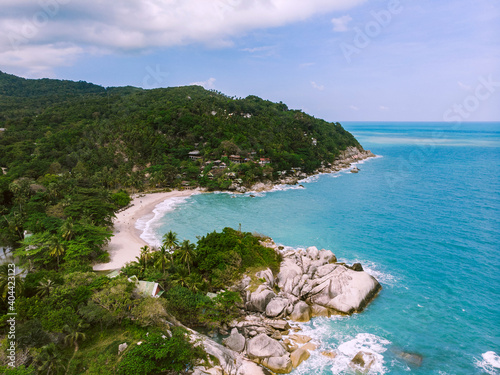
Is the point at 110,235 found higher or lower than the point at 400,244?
higher

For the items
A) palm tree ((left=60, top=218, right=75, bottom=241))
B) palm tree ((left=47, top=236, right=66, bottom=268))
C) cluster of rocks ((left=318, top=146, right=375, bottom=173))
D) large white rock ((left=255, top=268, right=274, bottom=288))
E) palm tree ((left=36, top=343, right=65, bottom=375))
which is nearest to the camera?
palm tree ((left=36, top=343, right=65, bottom=375))

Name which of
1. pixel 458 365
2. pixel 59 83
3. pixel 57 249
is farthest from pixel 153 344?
pixel 59 83

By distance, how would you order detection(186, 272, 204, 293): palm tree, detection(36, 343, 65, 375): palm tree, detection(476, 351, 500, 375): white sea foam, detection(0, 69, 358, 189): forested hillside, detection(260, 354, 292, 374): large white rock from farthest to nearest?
detection(0, 69, 358, 189): forested hillside, detection(186, 272, 204, 293): palm tree, detection(476, 351, 500, 375): white sea foam, detection(260, 354, 292, 374): large white rock, detection(36, 343, 65, 375): palm tree

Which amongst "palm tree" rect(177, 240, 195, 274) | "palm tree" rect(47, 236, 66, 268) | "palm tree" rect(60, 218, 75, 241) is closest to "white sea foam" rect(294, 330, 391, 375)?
"palm tree" rect(177, 240, 195, 274)

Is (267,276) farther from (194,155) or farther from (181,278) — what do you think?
(194,155)

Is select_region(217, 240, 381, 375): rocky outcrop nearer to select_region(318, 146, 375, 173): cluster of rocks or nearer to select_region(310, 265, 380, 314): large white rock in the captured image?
select_region(310, 265, 380, 314): large white rock

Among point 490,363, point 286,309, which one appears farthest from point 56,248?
point 490,363

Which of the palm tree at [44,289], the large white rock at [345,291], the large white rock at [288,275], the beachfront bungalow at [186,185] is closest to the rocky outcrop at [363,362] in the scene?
the large white rock at [345,291]
